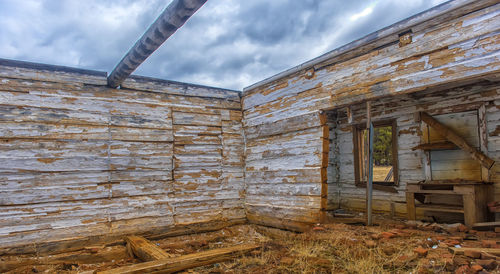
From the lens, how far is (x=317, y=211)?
17.6 feet

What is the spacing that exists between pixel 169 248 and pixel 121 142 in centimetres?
216

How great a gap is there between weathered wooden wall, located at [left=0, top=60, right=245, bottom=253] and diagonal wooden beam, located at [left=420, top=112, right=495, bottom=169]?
14.0 ft

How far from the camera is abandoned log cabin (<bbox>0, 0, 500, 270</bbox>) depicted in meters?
4.40

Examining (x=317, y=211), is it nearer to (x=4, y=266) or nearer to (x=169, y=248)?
(x=169, y=248)

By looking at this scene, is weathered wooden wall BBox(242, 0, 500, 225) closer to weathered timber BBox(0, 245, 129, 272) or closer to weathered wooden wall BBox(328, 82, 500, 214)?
weathered wooden wall BBox(328, 82, 500, 214)

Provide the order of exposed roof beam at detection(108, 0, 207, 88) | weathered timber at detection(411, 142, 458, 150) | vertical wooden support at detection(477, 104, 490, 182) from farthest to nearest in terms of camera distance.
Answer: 1. weathered timber at detection(411, 142, 458, 150)
2. vertical wooden support at detection(477, 104, 490, 182)
3. exposed roof beam at detection(108, 0, 207, 88)

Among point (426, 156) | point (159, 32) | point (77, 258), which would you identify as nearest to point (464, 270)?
point (159, 32)

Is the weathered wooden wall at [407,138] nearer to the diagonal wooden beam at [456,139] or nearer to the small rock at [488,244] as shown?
the diagonal wooden beam at [456,139]

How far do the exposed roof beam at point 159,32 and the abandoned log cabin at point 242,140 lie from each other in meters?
1.47

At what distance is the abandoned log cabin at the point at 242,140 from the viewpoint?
4402 millimetres

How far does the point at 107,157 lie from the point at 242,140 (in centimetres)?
293

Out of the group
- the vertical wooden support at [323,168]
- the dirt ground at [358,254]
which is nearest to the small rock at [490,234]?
the dirt ground at [358,254]

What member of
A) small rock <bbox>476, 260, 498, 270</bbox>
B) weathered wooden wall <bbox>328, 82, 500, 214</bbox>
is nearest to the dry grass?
small rock <bbox>476, 260, 498, 270</bbox>

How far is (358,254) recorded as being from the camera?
384 cm
